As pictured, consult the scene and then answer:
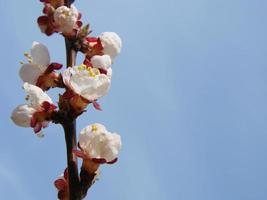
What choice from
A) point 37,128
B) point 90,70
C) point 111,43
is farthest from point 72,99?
point 111,43

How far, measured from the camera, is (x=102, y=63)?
153 inches

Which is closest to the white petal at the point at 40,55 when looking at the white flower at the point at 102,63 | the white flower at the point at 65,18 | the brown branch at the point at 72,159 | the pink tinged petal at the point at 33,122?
the white flower at the point at 65,18

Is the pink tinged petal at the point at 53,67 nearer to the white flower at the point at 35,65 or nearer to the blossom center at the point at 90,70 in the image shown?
the white flower at the point at 35,65

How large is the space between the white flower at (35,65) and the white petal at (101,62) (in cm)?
40

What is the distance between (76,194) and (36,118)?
0.71m

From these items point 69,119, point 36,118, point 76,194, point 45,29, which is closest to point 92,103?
point 69,119

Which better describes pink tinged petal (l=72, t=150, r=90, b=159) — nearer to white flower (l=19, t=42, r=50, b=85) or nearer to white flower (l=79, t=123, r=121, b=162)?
white flower (l=79, t=123, r=121, b=162)

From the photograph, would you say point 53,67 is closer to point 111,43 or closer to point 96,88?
point 96,88

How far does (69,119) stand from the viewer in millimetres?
3574

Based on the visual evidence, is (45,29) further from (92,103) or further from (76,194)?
(76,194)

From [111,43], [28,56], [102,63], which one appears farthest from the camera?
[111,43]

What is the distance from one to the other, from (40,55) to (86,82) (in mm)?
628

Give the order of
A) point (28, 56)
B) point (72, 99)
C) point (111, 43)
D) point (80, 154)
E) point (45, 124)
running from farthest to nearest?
point (111, 43), point (28, 56), point (45, 124), point (72, 99), point (80, 154)

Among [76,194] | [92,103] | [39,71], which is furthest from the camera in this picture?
[39,71]
